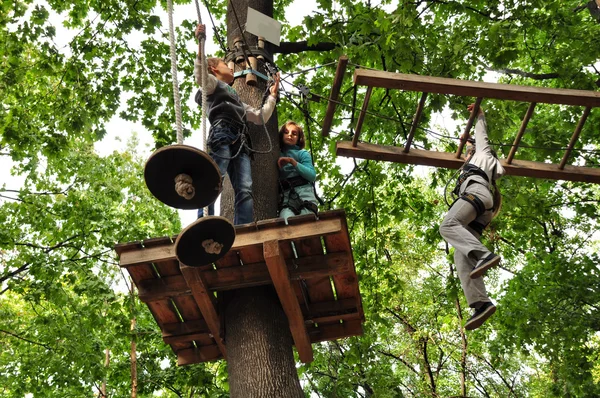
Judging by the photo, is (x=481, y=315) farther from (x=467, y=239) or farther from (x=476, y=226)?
(x=476, y=226)

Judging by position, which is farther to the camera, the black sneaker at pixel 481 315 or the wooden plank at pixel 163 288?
the black sneaker at pixel 481 315

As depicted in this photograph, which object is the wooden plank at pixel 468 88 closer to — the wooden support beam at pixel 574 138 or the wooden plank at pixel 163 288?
the wooden support beam at pixel 574 138

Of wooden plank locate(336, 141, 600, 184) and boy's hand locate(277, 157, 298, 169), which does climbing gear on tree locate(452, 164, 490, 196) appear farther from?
boy's hand locate(277, 157, 298, 169)

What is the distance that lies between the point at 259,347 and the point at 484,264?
1.67 metres

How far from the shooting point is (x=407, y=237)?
1577 cm

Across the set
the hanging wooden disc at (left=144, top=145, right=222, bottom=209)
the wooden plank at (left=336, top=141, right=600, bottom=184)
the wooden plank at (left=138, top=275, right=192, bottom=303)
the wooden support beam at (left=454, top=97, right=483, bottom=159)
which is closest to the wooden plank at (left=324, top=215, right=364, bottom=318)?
the hanging wooden disc at (left=144, top=145, right=222, bottom=209)

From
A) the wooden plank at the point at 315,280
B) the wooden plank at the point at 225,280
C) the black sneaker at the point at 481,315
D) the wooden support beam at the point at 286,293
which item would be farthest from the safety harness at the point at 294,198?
the black sneaker at the point at 481,315

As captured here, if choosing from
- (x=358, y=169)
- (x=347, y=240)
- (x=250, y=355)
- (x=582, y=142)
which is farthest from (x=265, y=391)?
(x=582, y=142)

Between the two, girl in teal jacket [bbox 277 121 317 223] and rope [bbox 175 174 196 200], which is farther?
girl in teal jacket [bbox 277 121 317 223]

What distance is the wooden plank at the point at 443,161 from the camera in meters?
5.22

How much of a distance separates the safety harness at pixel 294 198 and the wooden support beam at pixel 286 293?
3.24 feet

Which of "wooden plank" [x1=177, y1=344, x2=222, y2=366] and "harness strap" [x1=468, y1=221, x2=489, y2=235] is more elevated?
"harness strap" [x1=468, y1=221, x2=489, y2=235]

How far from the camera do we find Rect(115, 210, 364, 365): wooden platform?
387 cm

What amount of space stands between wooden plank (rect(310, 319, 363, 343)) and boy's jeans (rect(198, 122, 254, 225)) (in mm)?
1183
